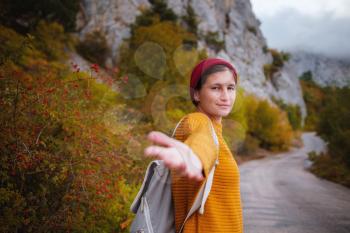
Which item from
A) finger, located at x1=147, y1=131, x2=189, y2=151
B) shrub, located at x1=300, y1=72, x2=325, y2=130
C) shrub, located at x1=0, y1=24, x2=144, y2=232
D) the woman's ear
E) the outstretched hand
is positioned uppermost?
the woman's ear

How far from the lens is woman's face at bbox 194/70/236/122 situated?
1.55 m

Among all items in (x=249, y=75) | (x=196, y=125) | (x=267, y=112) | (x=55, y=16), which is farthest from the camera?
(x=249, y=75)

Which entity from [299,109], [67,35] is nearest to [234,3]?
[299,109]

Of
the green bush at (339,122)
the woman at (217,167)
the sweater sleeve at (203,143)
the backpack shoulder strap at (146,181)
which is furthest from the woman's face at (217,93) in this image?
the green bush at (339,122)

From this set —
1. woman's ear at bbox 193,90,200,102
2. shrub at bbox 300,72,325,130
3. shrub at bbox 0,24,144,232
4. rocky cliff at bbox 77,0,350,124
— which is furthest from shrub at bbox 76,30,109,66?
shrub at bbox 300,72,325,130

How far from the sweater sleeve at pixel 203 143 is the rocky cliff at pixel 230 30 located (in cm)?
1403

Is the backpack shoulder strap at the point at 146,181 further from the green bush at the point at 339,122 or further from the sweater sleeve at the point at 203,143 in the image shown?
the green bush at the point at 339,122

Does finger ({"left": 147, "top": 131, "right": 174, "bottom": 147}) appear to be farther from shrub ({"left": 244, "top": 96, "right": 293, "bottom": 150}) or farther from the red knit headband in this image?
shrub ({"left": 244, "top": 96, "right": 293, "bottom": 150})

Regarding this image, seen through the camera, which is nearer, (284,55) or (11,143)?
(11,143)

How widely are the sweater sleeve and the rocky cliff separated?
14028 millimetres

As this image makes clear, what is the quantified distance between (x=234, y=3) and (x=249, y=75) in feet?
54.8

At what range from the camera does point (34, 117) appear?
10.6 feet

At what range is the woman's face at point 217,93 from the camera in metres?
1.55

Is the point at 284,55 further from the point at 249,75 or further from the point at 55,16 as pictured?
the point at 55,16
